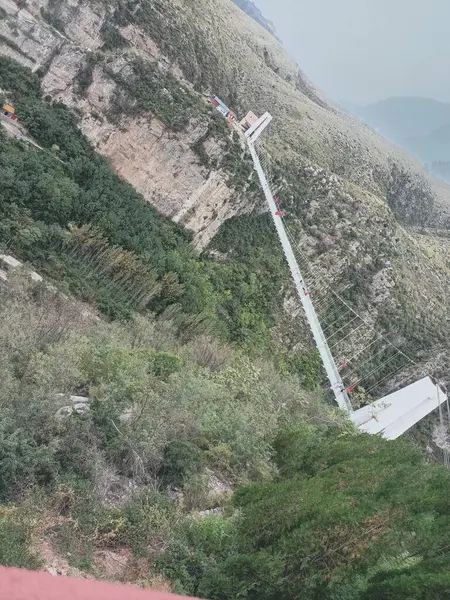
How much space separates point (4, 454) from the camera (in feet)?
24.7

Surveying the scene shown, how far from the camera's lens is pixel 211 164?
36.4 metres

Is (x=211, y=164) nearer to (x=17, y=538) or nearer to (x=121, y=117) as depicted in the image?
(x=121, y=117)

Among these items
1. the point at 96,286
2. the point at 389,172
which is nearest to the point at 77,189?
the point at 96,286

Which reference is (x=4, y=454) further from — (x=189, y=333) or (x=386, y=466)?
(x=189, y=333)

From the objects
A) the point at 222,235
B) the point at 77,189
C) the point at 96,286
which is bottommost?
the point at 96,286

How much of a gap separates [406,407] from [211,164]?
2235cm

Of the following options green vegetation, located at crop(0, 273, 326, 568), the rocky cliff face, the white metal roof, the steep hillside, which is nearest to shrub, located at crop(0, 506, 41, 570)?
green vegetation, located at crop(0, 273, 326, 568)

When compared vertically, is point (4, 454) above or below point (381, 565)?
below

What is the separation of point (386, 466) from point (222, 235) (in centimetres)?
3066

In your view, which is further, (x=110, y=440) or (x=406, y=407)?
(x=406, y=407)

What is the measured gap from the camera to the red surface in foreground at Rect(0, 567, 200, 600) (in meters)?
1.67

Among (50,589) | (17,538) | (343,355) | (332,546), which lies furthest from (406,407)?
(50,589)

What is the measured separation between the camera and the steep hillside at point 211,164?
110 feet

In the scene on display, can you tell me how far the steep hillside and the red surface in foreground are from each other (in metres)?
32.8
